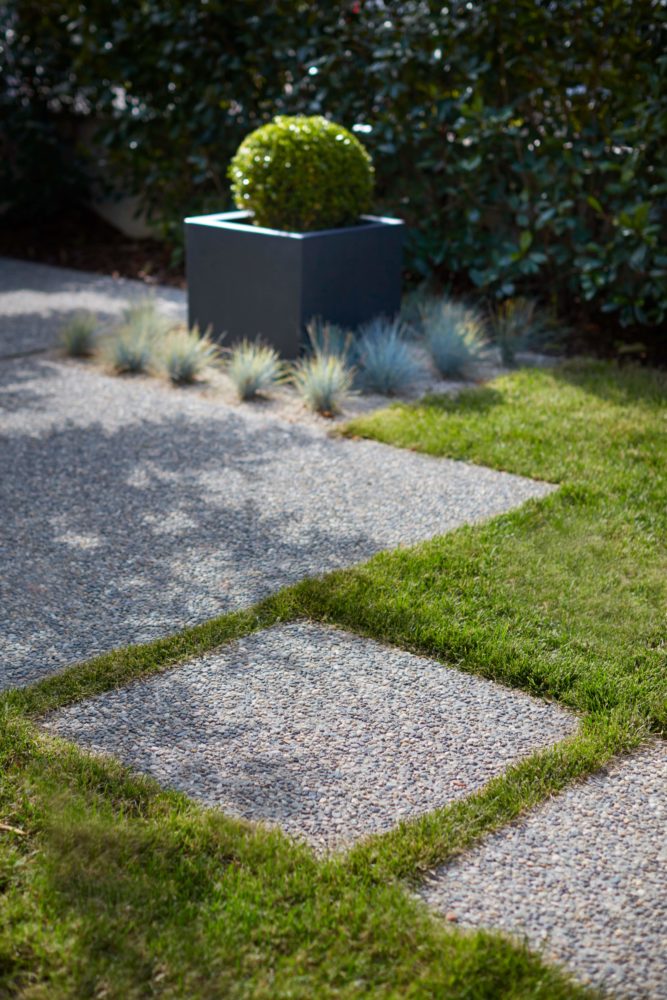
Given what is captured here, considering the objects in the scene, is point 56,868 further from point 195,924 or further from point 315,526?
point 315,526

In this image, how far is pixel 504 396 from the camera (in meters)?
6.06

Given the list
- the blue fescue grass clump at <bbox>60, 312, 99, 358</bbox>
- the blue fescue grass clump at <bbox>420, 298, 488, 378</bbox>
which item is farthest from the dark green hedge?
the blue fescue grass clump at <bbox>60, 312, 99, 358</bbox>

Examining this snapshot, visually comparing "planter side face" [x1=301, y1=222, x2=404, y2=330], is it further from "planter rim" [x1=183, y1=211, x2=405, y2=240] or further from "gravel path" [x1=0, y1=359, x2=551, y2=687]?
"gravel path" [x1=0, y1=359, x2=551, y2=687]

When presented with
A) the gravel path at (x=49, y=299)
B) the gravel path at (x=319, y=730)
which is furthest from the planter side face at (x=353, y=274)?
the gravel path at (x=319, y=730)

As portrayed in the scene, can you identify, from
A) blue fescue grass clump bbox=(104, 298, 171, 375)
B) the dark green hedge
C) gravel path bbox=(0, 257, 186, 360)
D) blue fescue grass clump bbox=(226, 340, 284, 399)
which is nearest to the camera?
blue fescue grass clump bbox=(226, 340, 284, 399)

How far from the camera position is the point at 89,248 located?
1038 cm

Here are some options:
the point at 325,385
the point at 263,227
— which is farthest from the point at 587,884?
the point at 263,227

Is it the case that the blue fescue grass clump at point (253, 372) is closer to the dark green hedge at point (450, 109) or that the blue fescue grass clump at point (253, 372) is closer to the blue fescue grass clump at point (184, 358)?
the blue fescue grass clump at point (184, 358)

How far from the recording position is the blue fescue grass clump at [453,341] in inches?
255

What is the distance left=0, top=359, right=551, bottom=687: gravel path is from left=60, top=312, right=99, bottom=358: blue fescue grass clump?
0.82 metres

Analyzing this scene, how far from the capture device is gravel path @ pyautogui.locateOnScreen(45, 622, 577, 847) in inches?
109

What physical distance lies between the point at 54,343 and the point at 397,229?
7.45 ft

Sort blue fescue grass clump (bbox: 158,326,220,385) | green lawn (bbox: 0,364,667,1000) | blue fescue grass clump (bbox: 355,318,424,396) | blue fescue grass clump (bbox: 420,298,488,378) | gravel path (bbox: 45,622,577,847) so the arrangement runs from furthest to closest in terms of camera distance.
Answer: blue fescue grass clump (bbox: 420,298,488,378)
blue fescue grass clump (bbox: 158,326,220,385)
blue fescue grass clump (bbox: 355,318,424,396)
gravel path (bbox: 45,622,577,847)
green lawn (bbox: 0,364,667,1000)

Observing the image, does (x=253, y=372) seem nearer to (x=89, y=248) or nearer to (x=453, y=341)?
(x=453, y=341)
